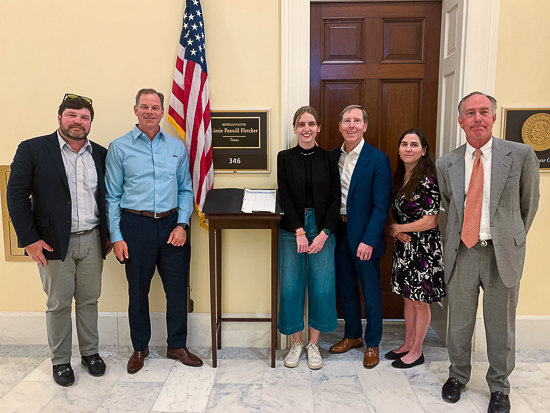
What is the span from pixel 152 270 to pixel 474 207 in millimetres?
2067

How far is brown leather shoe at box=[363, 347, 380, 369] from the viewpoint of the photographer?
2.71m

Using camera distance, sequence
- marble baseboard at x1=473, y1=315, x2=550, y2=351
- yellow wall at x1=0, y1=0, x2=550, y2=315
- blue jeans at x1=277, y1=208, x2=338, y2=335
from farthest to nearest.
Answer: marble baseboard at x1=473, y1=315, x2=550, y2=351
yellow wall at x1=0, y1=0, x2=550, y2=315
blue jeans at x1=277, y1=208, x2=338, y2=335

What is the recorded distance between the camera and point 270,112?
2.90 metres

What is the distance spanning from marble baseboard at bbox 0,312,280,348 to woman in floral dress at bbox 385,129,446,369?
1.10 meters

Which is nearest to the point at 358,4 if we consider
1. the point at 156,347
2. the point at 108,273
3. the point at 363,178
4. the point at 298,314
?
the point at 363,178

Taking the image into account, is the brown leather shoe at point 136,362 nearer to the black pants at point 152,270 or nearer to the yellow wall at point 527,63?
the black pants at point 152,270

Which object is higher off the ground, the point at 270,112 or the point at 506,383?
the point at 270,112

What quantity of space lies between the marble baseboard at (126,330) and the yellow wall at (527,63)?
2214 millimetres

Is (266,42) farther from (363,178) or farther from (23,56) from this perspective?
(23,56)

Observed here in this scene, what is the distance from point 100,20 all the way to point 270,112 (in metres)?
1.41

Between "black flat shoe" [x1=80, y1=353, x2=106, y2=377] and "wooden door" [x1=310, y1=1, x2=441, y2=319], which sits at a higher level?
"wooden door" [x1=310, y1=1, x2=441, y2=319]

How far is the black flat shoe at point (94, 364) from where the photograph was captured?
8.54ft

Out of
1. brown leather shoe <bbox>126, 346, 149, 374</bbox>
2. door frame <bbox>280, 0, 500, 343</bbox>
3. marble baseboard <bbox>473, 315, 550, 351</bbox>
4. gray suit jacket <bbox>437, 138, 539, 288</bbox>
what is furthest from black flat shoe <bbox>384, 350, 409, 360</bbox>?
brown leather shoe <bbox>126, 346, 149, 374</bbox>

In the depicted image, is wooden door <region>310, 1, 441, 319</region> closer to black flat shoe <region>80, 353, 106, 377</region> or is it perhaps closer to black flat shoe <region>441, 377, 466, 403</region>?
black flat shoe <region>441, 377, 466, 403</region>
